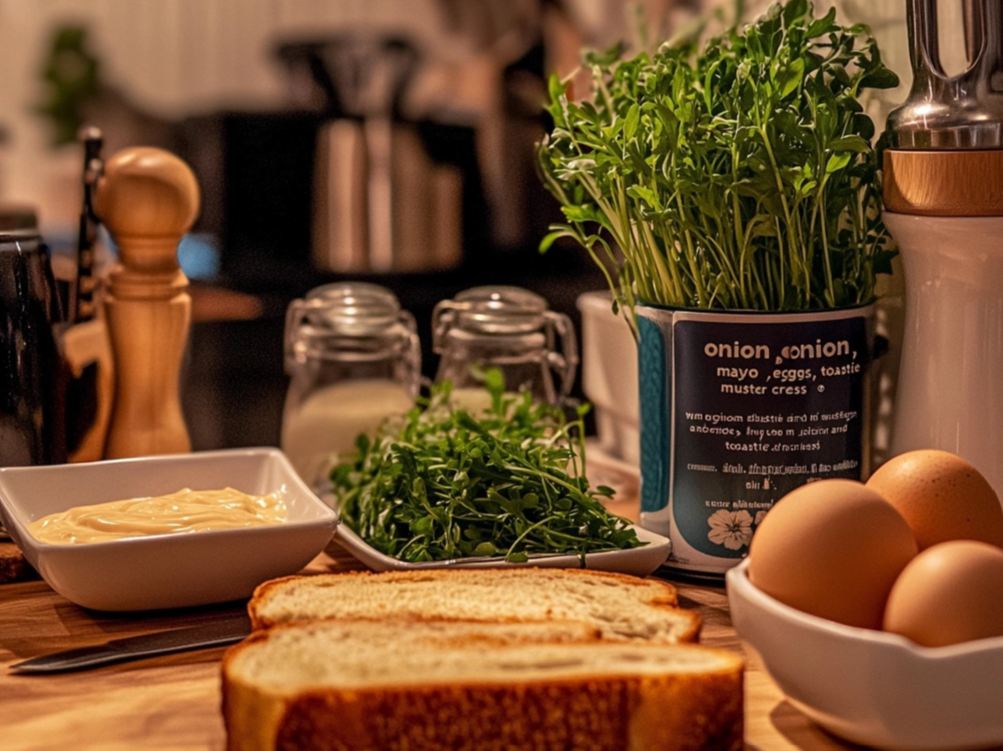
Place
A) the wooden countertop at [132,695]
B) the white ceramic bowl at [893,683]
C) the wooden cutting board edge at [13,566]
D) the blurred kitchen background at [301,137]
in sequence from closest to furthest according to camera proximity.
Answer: the white ceramic bowl at [893,683] → the wooden countertop at [132,695] → the wooden cutting board edge at [13,566] → the blurred kitchen background at [301,137]

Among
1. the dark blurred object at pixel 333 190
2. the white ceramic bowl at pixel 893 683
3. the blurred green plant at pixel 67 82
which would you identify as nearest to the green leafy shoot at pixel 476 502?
the white ceramic bowl at pixel 893 683

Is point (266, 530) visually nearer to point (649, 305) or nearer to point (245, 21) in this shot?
point (649, 305)

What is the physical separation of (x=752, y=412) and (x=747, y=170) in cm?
19

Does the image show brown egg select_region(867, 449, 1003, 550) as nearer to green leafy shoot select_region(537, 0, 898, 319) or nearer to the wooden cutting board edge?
green leafy shoot select_region(537, 0, 898, 319)

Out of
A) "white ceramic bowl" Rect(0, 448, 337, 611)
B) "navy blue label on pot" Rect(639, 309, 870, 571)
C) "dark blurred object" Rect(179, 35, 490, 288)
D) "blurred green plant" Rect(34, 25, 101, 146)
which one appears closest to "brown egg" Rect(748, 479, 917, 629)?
"navy blue label on pot" Rect(639, 309, 870, 571)

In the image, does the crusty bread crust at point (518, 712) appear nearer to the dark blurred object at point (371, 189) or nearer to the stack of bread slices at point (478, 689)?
the stack of bread slices at point (478, 689)

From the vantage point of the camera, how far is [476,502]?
1069 mm

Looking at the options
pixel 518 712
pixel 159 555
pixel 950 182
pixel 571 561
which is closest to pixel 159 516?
pixel 159 555

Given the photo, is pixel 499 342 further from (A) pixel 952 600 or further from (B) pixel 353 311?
(A) pixel 952 600

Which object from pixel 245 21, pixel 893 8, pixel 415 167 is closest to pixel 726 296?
pixel 893 8

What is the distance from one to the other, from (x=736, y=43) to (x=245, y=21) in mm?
3501

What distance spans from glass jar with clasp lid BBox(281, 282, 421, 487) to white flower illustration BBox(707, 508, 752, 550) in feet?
1.46

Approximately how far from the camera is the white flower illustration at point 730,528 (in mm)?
1031

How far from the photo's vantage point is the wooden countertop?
30.6 inches
